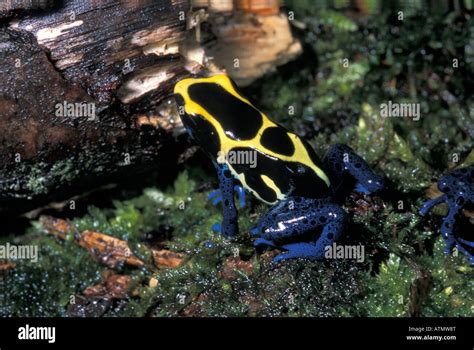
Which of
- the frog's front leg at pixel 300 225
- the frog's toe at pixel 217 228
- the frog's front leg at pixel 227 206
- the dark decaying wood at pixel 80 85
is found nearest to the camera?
the dark decaying wood at pixel 80 85

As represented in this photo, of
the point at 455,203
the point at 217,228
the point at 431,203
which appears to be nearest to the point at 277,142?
the point at 217,228

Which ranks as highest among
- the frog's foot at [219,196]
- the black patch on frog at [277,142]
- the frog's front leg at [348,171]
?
the black patch on frog at [277,142]

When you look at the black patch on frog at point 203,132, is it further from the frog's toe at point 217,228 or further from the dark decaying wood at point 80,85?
the frog's toe at point 217,228

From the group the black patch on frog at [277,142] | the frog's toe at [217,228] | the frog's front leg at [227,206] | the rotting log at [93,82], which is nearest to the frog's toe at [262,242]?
the frog's front leg at [227,206]

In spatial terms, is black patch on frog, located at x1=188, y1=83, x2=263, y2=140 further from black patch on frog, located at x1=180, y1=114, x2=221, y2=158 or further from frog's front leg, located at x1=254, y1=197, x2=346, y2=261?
frog's front leg, located at x1=254, y1=197, x2=346, y2=261

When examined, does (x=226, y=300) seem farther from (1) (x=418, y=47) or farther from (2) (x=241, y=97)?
(1) (x=418, y=47)

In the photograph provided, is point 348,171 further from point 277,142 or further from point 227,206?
point 227,206
